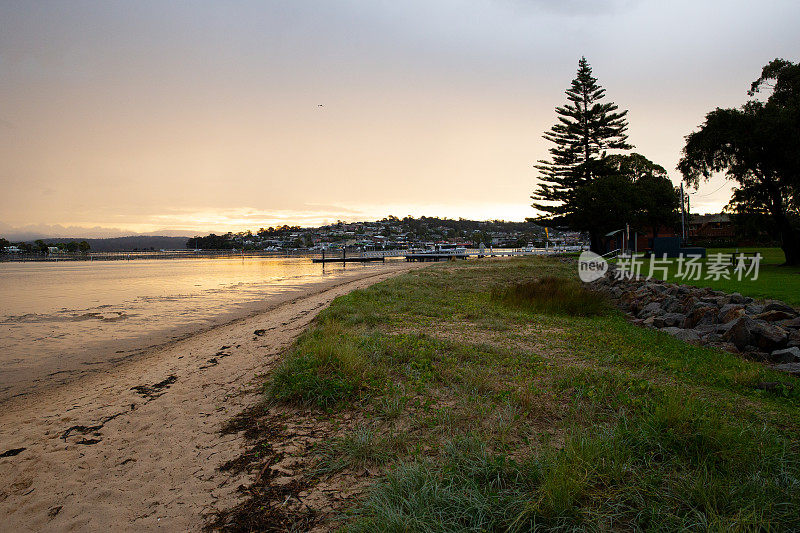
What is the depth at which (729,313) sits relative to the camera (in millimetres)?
7609

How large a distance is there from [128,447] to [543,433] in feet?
12.5

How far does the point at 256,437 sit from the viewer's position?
12.5ft

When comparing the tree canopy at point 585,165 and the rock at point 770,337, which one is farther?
the tree canopy at point 585,165

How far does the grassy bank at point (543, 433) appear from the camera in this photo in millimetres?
2416

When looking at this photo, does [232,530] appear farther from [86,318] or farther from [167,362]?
[86,318]

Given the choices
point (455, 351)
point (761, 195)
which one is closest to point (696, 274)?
point (761, 195)

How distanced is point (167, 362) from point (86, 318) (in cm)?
778

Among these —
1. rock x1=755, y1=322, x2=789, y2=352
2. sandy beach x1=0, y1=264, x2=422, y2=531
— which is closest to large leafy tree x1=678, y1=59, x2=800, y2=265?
rock x1=755, y1=322, x2=789, y2=352

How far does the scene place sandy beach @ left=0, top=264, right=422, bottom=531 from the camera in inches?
115

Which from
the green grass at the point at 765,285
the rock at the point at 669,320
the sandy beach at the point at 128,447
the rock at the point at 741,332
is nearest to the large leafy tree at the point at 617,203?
the green grass at the point at 765,285

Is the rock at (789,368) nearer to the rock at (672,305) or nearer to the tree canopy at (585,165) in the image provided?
the rock at (672,305)

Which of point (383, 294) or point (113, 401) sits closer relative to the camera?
point (113, 401)

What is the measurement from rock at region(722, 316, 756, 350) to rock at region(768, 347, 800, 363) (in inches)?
19.5

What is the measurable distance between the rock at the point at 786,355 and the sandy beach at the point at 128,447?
22.7ft
